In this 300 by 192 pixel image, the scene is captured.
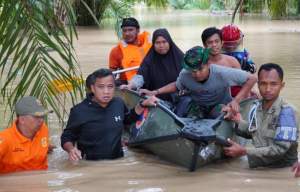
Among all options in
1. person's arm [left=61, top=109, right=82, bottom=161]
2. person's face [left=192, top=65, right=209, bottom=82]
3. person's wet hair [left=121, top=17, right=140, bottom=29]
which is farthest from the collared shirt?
person's wet hair [left=121, top=17, right=140, bottom=29]

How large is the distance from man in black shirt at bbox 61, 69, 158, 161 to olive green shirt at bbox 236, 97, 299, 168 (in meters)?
0.96

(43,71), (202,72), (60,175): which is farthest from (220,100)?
(43,71)

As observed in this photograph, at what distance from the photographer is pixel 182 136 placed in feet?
15.7

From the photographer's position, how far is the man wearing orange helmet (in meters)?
6.39

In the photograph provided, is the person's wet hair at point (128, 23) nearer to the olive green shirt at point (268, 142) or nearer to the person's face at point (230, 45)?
the person's face at point (230, 45)

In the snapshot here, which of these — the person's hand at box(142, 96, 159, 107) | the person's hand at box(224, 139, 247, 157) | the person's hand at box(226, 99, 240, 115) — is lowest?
the person's hand at box(224, 139, 247, 157)

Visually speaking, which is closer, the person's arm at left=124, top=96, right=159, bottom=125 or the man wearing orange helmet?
the person's arm at left=124, top=96, right=159, bottom=125

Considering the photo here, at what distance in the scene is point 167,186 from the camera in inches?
187

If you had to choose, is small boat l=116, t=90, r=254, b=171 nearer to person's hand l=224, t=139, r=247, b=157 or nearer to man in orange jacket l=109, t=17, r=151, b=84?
person's hand l=224, t=139, r=247, b=157

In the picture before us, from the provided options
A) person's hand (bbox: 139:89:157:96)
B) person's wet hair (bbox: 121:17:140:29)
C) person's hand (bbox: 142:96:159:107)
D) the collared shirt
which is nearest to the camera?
the collared shirt

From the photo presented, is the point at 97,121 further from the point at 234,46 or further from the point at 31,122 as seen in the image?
the point at 234,46

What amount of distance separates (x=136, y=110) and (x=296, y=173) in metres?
1.67

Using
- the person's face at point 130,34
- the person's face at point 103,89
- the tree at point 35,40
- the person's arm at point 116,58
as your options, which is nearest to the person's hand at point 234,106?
the person's face at point 103,89

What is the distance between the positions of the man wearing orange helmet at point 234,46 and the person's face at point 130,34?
47.9 inches
